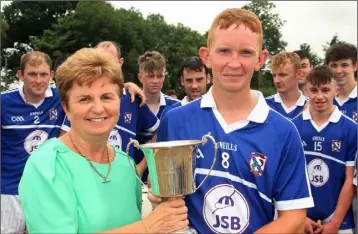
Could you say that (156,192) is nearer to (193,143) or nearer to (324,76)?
(193,143)

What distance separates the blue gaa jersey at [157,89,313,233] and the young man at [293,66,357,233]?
5.75 feet

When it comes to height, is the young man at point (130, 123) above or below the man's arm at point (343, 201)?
above

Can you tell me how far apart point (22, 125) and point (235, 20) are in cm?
348

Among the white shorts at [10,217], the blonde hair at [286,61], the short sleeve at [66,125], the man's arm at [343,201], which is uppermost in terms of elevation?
the blonde hair at [286,61]

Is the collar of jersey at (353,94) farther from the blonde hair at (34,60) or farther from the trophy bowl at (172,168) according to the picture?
the blonde hair at (34,60)

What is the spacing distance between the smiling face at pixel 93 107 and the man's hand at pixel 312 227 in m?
2.36

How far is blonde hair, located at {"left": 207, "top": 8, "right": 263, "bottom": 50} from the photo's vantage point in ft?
7.69

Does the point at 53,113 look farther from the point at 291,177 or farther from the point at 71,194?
the point at 291,177

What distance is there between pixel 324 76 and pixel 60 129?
3.00m

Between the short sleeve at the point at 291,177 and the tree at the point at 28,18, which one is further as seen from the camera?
the tree at the point at 28,18

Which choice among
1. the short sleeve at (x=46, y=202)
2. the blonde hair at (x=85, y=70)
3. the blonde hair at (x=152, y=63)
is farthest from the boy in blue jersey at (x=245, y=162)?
the blonde hair at (x=152, y=63)

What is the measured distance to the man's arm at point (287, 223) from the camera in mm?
2215

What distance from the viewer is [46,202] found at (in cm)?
203

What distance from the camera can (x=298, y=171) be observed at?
2297 mm
